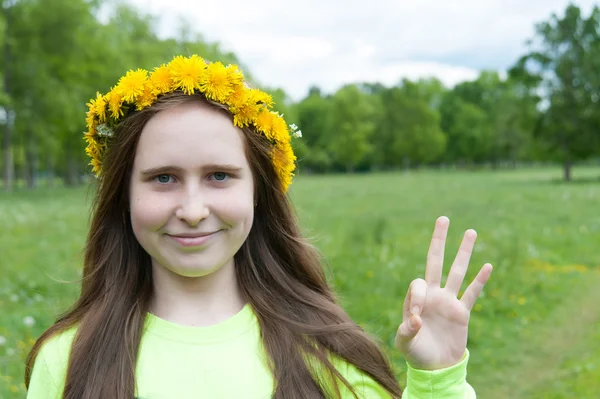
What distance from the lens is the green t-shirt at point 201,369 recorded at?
5.78ft

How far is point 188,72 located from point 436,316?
1.06 metres

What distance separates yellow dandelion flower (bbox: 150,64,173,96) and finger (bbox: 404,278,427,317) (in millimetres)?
952

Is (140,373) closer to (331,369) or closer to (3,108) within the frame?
(331,369)

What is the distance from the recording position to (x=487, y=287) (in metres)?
7.56

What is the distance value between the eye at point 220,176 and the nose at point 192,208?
0.08 metres

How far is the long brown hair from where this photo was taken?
72.5 inches

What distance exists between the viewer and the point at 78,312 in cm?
204

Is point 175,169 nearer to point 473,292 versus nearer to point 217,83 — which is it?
point 217,83

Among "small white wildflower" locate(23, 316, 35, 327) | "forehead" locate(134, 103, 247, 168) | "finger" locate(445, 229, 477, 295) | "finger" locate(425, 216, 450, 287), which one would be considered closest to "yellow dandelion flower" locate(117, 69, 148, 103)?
"forehead" locate(134, 103, 247, 168)

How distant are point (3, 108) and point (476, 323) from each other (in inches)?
1157

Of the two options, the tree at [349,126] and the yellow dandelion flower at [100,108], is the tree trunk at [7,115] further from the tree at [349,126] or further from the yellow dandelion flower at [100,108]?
the tree at [349,126]

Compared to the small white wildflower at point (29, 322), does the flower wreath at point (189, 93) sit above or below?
above

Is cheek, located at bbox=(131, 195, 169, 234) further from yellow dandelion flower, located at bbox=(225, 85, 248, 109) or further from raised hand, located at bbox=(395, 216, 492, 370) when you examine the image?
raised hand, located at bbox=(395, 216, 492, 370)

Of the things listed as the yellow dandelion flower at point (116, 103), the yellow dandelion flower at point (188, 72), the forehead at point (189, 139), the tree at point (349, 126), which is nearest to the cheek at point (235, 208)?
the forehead at point (189, 139)
